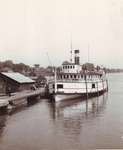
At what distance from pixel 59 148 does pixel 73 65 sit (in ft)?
150

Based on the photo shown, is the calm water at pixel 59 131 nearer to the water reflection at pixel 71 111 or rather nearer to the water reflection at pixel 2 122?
the water reflection at pixel 2 122

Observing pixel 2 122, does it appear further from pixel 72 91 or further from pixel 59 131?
pixel 72 91

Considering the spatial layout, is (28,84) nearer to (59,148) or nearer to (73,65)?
(73,65)

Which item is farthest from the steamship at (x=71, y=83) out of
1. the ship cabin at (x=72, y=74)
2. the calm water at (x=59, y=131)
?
the calm water at (x=59, y=131)

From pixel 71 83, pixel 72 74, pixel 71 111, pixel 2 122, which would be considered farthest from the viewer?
pixel 72 74

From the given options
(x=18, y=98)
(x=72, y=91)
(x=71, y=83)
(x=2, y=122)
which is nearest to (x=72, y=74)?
(x=71, y=83)

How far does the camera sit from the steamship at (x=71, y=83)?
6481 centimetres

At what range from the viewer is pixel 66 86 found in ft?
216

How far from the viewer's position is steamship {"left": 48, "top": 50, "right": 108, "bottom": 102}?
213 ft

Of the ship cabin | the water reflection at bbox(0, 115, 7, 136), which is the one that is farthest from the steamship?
the water reflection at bbox(0, 115, 7, 136)

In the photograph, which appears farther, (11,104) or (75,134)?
(11,104)

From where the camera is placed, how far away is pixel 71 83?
219 feet

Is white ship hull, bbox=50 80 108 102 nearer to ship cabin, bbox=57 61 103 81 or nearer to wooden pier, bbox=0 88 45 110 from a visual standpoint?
ship cabin, bbox=57 61 103 81

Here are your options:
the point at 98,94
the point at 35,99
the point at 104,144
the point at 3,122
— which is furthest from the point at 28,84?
the point at 104,144
